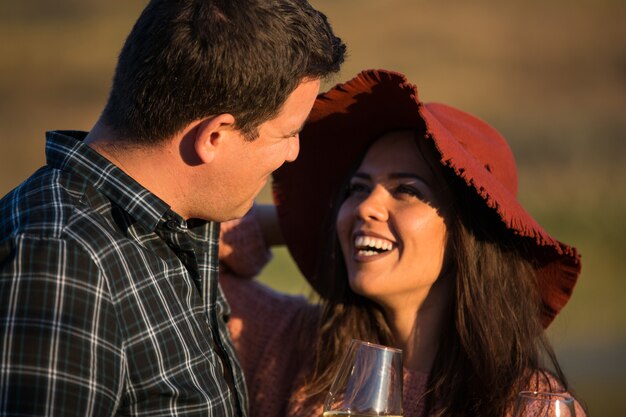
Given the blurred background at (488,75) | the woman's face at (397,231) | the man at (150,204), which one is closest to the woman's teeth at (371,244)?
the woman's face at (397,231)

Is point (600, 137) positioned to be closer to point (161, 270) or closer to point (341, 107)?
point (341, 107)

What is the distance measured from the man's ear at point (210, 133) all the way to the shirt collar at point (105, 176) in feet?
0.47

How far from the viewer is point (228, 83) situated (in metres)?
2.15

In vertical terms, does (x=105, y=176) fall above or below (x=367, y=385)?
above

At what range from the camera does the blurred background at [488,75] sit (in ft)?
32.5

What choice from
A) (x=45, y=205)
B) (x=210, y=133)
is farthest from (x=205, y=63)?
(x=45, y=205)

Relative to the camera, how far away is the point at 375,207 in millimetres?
3027

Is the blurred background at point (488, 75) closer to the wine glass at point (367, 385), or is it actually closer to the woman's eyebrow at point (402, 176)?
→ the woman's eyebrow at point (402, 176)

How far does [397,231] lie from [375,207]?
98 millimetres

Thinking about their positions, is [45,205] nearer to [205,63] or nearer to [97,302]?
[97,302]

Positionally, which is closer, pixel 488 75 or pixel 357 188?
pixel 357 188

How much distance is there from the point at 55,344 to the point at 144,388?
243 mm

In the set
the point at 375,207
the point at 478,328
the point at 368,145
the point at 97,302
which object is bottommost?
the point at 97,302

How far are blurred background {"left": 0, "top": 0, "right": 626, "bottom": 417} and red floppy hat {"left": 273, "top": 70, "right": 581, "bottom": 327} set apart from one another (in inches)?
219
